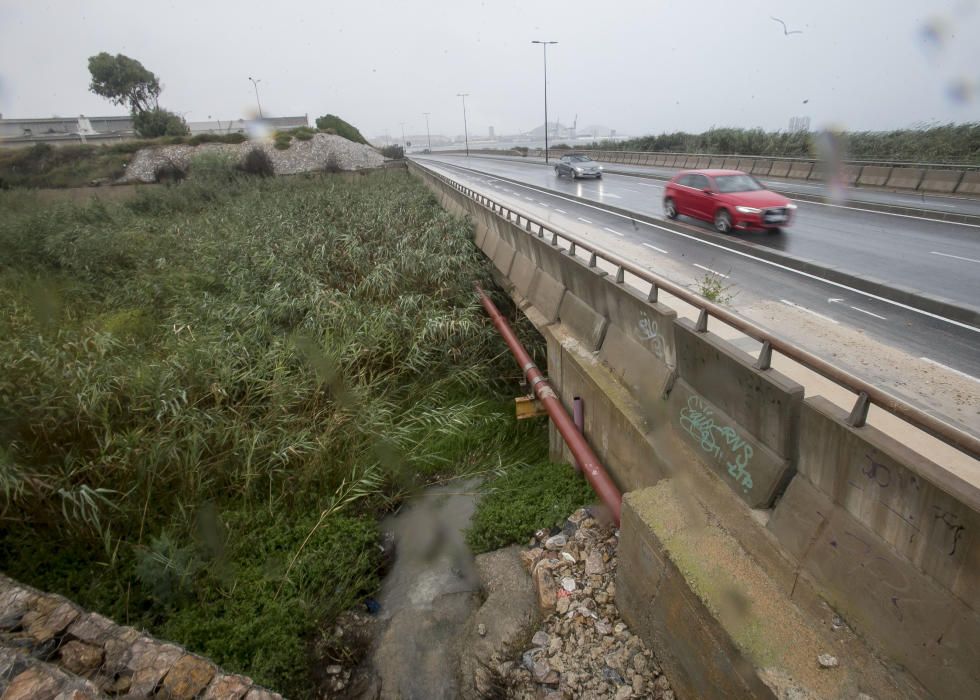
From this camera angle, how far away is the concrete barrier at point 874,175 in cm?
1880

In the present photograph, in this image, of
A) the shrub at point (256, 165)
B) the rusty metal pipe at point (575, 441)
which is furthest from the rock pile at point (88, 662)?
the shrub at point (256, 165)

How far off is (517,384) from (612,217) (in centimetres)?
836

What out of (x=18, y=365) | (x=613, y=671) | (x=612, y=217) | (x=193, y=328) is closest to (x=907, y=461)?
(x=613, y=671)

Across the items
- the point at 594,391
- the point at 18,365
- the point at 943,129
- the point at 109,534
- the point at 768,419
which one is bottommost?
the point at 109,534

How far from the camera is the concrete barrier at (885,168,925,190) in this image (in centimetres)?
1759

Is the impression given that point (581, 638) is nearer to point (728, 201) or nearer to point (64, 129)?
point (728, 201)

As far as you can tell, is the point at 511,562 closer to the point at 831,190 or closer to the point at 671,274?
the point at 671,274

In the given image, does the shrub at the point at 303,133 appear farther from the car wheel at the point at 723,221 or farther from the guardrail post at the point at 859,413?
the guardrail post at the point at 859,413

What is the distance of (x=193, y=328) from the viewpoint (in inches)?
388

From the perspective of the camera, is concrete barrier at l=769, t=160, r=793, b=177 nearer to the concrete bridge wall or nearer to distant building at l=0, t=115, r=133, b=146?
the concrete bridge wall

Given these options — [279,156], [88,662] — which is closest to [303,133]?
[279,156]

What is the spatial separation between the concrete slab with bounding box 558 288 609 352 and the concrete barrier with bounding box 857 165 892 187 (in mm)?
18479

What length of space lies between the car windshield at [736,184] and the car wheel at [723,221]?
2.47 feet

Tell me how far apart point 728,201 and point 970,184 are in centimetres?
1062
